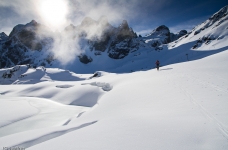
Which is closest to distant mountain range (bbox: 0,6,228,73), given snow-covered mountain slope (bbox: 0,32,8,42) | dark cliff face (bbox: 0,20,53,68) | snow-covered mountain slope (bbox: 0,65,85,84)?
dark cliff face (bbox: 0,20,53,68)

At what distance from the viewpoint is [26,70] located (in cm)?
6650

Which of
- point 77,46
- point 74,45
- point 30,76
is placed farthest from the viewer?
point 74,45

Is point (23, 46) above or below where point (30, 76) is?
above

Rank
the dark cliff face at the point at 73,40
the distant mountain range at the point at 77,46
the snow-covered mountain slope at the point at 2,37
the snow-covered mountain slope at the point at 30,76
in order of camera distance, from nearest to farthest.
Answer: the snow-covered mountain slope at the point at 30,76, the distant mountain range at the point at 77,46, the dark cliff face at the point at 73,40, the snow-covered mountain slope at the point at 2,37

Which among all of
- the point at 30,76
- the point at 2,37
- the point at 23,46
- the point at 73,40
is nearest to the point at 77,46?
the point at 73,40

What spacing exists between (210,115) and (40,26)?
634 ft

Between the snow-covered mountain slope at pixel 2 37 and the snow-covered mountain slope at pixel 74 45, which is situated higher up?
the snow-covered mountain slope at pixel 2 37

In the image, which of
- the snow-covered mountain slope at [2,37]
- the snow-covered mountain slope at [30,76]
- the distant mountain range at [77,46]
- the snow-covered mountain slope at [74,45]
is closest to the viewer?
the snow-covered mountain slope at [30,76]

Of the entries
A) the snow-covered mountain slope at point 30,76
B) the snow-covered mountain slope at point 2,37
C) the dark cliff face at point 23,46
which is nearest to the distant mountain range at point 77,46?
the dark cliff face at point 23,46

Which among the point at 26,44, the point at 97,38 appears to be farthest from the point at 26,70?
the point at 26,44

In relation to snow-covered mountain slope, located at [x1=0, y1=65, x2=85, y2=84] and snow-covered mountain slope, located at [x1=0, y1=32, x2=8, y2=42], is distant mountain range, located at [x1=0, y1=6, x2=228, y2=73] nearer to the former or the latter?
snow-covered mountain slope, located at [x1=0, y1=32, x2=8, y2=42]

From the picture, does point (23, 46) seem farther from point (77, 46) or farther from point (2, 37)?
point (77, 46)

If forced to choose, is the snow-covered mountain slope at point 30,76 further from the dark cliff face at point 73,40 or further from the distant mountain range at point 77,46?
the dark cliff face at point 73,40

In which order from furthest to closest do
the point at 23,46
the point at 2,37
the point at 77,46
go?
the point at 2,37, the point at 23,46, the point at 77,46
